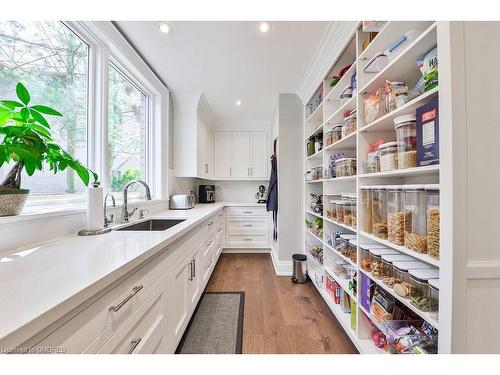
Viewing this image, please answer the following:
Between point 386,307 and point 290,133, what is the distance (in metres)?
2.07

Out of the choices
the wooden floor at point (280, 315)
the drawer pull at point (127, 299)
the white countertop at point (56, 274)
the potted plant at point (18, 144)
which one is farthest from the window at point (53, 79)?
the wooden floor at point (280, 315)

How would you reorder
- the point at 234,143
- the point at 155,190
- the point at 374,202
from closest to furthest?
the point at 374,202, the point at 155,190, the point at 234,143

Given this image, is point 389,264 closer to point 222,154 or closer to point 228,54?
point 228,54

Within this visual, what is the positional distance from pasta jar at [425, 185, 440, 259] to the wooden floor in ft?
3.34

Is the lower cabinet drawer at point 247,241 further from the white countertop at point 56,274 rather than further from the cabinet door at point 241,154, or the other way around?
the white countertop at point 56,274

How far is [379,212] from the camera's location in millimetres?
1241

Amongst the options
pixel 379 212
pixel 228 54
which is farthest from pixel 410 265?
pixel 228 54

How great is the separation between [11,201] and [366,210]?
73.4 inches

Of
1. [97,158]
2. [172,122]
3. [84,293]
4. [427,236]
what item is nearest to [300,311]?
[427,236]

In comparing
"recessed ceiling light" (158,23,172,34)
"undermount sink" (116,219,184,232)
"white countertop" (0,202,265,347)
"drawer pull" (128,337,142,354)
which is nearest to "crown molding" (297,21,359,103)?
"recessed ceiling light" (158,23,172,34)

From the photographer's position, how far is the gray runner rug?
4.73 ft

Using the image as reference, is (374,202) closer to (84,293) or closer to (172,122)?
(84,293)

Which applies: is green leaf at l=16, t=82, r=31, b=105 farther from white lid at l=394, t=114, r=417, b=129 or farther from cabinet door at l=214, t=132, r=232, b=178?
cabinet door at l=214, t=132, r=232, b=178
